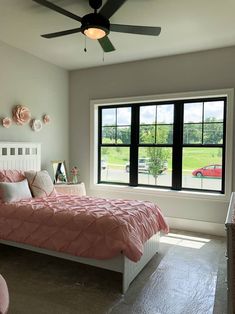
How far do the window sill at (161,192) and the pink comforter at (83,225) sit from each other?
1161 mm

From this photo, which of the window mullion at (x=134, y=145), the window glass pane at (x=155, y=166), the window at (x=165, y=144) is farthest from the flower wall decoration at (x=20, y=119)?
the window glass pane at (x=155, y=166)

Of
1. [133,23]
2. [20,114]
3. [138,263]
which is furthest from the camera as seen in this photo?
[20,114]

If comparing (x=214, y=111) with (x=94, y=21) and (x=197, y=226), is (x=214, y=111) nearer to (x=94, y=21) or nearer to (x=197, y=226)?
(x=197, y=226)

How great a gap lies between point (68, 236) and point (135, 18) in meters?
2.59

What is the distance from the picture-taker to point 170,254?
3297 millimetres

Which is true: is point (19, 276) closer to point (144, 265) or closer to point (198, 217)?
point (144, 265)

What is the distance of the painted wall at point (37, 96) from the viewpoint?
388cm

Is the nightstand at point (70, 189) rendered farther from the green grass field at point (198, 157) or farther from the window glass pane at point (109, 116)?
the window glass pane at point (109, 116)

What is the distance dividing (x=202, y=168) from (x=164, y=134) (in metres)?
0.88

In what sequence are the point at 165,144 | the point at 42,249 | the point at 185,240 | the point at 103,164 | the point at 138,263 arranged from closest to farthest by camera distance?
1. the point at 138,263
2. the point at 42,249
3. the point at 185,240
4. the point at 165,144
5. the point at 103,164

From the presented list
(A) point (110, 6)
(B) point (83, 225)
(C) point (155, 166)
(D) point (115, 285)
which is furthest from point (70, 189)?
(A) point (110, 6)

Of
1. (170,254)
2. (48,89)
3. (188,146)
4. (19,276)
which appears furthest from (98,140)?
(19,276)

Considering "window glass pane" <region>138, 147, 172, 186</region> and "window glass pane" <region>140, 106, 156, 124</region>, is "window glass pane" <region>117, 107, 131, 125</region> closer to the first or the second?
"window glass pane" <region>140, 106, 156, 124</region>

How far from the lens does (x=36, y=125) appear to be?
4.38 m
